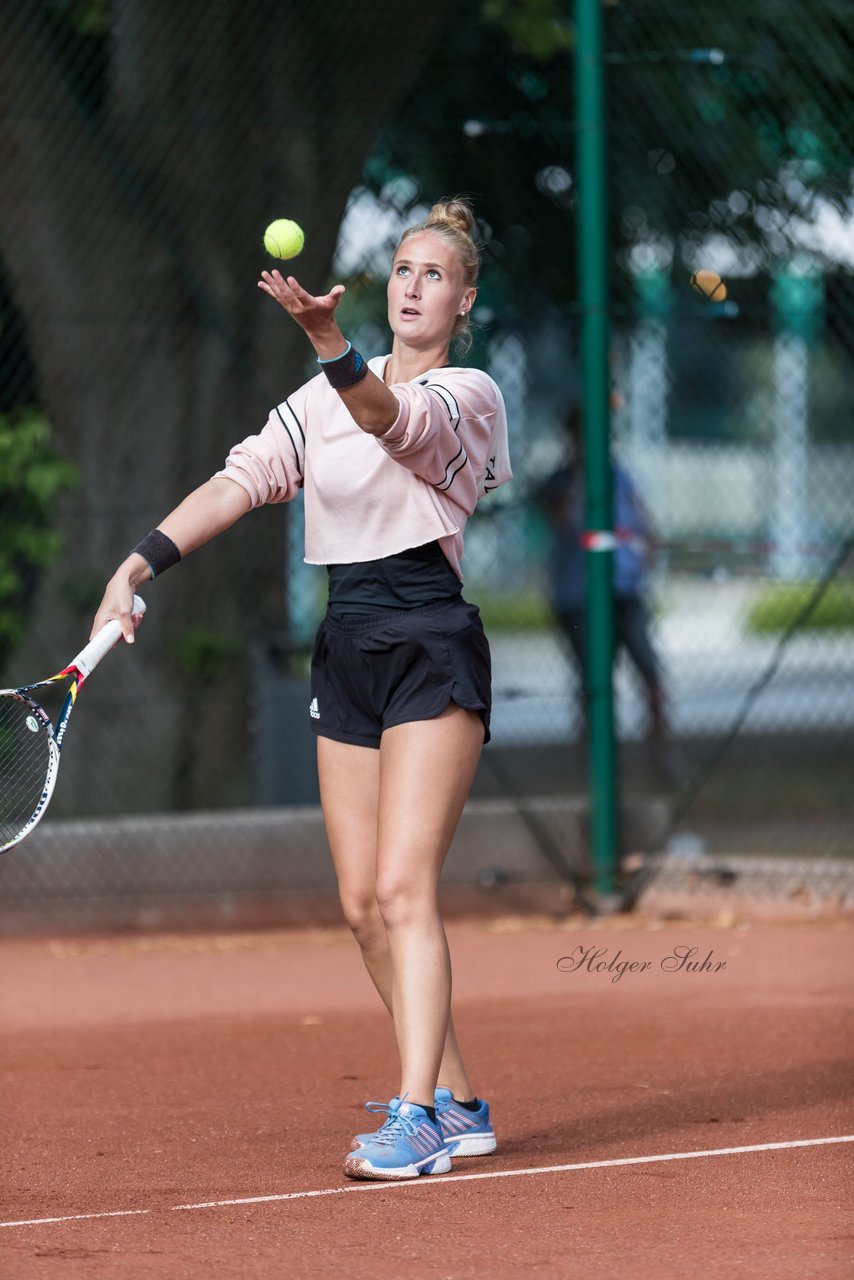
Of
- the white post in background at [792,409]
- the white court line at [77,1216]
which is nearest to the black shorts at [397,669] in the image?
the white court line at [77,1216]

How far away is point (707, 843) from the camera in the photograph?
28.8ft

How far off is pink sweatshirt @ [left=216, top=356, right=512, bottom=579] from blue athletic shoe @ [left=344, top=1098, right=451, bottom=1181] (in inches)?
47.5

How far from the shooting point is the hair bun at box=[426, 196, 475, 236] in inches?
174

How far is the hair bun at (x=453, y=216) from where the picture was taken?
443 cm

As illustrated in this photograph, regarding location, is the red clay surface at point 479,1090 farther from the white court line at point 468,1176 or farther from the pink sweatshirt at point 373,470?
the pink sweatshirt at point 373,470

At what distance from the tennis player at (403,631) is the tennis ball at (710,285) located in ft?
14.2

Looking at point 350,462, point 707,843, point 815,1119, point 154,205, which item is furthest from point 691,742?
point 350,462

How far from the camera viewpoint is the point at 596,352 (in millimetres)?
7977

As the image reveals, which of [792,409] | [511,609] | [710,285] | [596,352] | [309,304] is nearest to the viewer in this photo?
[309,304]

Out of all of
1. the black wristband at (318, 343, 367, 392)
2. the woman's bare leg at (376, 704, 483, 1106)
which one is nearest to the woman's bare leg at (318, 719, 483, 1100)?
the woman's bare leg at (376, 704, 483, 1106)

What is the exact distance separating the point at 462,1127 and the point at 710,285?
5.21 meters

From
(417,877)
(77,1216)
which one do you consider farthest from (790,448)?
(77,1216)

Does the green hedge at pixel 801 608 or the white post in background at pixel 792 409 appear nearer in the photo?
the white post in background at pixel 792 409
